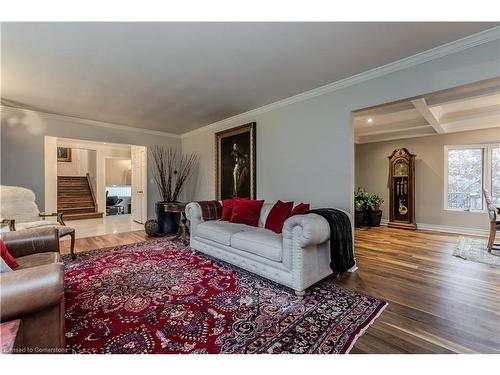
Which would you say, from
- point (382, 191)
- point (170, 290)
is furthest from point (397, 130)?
point (170, 290)

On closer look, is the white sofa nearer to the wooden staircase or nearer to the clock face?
the clock face

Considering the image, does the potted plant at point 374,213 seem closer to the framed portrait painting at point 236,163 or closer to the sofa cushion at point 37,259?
the framed portrait painting at point 236,163

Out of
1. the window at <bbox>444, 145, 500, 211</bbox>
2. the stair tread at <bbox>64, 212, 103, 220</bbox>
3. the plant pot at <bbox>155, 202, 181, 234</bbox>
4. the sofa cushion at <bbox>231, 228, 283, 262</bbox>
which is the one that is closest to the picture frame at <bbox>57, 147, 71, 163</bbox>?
the stair tread at <bbox>64, 212, 103, 220</bbox>

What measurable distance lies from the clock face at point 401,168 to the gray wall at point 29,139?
683 cm

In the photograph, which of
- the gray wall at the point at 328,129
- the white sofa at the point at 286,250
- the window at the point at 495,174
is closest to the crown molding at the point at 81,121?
the gray wall at the point at 328,129

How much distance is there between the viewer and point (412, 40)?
211 centimetres

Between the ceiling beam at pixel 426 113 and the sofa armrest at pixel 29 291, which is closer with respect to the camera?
the sofa armrest at pixel 29 291

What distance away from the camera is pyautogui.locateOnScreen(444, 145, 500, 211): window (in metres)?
4.80

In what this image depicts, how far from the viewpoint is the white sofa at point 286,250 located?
2.15 m

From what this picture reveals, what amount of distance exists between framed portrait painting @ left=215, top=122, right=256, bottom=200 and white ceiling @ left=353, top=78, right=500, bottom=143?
1.82m

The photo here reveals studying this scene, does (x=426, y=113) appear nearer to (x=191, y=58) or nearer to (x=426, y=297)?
(x=426, y=297)

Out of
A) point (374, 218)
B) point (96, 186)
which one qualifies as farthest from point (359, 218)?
point (96, 186)

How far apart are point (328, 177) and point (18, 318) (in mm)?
3055
